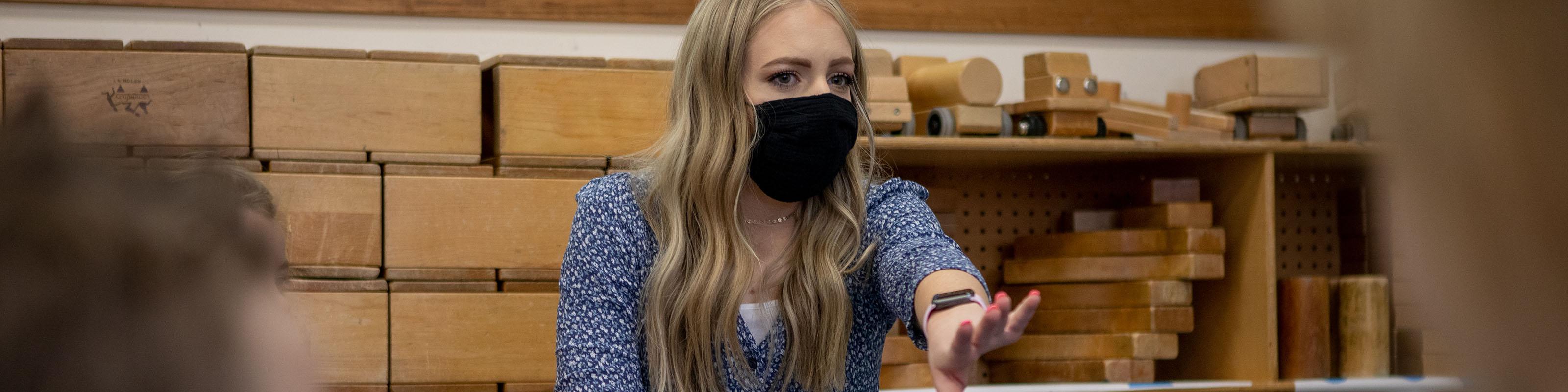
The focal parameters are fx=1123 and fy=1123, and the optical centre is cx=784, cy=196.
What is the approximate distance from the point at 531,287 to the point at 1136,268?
128 centimetres

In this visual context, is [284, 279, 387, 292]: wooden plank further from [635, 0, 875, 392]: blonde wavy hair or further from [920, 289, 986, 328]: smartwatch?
[920, 289, 986, 328]: smartwatch

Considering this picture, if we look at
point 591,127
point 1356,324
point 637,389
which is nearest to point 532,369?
point 591,127

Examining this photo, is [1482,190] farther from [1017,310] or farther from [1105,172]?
[1105,172]

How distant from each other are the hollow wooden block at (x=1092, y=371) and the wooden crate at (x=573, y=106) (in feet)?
3.23

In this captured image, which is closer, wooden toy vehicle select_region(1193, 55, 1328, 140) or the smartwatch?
the smartwatch

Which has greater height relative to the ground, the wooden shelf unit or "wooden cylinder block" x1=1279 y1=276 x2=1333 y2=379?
the wooden shelf unit

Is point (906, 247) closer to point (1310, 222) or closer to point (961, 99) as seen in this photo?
point (961, 99)

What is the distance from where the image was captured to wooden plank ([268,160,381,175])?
197 centimetres

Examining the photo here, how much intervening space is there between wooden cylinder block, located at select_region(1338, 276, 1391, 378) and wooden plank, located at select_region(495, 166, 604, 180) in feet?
5.25

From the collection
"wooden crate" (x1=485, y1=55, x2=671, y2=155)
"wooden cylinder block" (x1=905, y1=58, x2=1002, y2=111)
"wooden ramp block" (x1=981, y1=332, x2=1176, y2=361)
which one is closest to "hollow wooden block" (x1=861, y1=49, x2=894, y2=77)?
"wooden cylinder block" (x1=905, y1=58, x2=1002, y2=111)

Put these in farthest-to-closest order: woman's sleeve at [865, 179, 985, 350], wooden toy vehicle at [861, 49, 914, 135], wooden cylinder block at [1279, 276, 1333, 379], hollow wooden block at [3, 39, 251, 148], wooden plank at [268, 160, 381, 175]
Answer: wooden cylinder block at [1279, 276, 1333, 379] < wooden toy vehicle at [861, 49, 914, 135] < wooden plank at [268, 160, 381, 175] < hollow wooden block at [3, 39, 251, 148] < woman's sleeve at [865, 179, 985, 350]

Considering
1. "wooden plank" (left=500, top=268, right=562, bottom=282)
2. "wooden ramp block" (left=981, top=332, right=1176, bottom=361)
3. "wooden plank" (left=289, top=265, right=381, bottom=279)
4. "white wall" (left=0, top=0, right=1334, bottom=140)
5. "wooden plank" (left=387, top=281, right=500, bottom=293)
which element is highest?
"white wall" (left=0, top=0, right=1334, bottom=140)

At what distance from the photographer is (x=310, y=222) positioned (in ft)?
6.51

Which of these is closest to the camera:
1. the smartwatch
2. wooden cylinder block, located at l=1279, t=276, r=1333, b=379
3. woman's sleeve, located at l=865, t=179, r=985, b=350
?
the smartwatch
